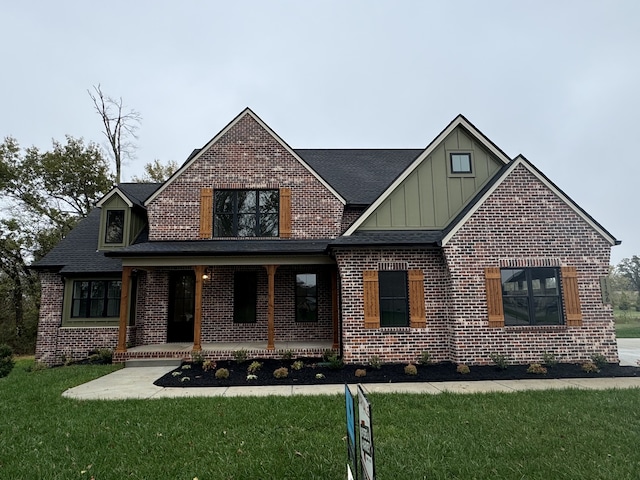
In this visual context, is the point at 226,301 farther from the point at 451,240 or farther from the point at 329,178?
the point at 451,240

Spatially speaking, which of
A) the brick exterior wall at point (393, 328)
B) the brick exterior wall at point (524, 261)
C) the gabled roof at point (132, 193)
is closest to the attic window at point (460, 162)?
the brick exterior wall at point (524, 261)

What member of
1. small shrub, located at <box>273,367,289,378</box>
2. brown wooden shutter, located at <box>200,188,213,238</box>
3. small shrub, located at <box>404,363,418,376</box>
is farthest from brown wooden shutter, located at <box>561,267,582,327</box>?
brown wooden shutter, located at <box>200,188,213,238</box>

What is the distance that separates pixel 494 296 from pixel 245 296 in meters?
7.64

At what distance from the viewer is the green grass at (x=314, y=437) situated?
147 inches

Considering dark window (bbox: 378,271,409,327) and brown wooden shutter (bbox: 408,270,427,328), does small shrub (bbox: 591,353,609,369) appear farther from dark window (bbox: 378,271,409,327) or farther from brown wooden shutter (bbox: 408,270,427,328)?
dark window (bbox: 378,271,409,327)

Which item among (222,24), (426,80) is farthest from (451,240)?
(426,80)

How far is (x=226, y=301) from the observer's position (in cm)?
1229

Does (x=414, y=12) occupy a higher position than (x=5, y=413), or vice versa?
(x=414, y=12)

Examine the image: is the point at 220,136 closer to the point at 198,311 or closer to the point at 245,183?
the point at 245,183

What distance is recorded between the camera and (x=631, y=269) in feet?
158

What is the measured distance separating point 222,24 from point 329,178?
79.0ft

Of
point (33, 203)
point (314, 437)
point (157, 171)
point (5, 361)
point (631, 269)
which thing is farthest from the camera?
point (631, 269)

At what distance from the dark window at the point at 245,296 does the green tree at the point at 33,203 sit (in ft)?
56.2

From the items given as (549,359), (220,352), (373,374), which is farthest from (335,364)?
(549,359)
